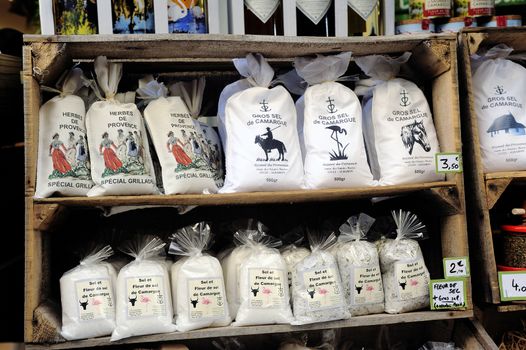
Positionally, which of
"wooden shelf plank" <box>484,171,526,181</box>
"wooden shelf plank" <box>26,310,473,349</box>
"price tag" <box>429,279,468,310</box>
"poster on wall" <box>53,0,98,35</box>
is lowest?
"wooden shelf plank" <box>26,310,473,349</box>

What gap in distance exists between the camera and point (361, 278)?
5.86 feet

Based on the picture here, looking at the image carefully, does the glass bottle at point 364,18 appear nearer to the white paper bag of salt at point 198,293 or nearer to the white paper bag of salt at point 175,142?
the white paper bag of salt at point 175,142

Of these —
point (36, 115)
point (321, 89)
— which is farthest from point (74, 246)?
point (321, 89)

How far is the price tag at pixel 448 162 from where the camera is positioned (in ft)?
5.81

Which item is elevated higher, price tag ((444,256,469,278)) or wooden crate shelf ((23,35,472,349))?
wooden crate shelf ((23,35,472,349))

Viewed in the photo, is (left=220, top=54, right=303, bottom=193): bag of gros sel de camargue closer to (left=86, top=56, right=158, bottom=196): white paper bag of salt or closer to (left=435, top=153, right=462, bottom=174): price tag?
(left=86, top=56, right=158, bottom=196): white paper bag of salt

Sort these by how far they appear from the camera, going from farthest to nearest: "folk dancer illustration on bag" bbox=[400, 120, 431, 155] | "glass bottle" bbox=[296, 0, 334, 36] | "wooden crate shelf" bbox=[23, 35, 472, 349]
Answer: "glass bottle" bbox=[296, 0, 334, 36] → "folk dancer illustration on bag" bbox=[400, 120, 431, 155] → "wooden crate shelf" bbox=[23, 35, 472, 349]

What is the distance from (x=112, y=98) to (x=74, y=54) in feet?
0.57

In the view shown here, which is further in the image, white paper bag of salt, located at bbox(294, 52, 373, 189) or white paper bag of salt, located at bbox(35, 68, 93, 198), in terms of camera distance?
white paper bag of salt, located at bbox(294, 52, 373, 189)

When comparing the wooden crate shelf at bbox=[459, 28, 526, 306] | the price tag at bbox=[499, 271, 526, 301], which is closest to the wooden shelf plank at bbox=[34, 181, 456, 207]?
the wooden crate shelf at bbox=[459, 28, 526, 306]

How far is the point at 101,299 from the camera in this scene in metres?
1.65

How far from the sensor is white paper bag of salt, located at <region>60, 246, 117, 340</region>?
1.62m

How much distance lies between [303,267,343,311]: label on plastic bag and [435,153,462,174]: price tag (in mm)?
462

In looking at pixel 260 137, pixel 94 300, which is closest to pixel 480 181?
pixel 260 137
